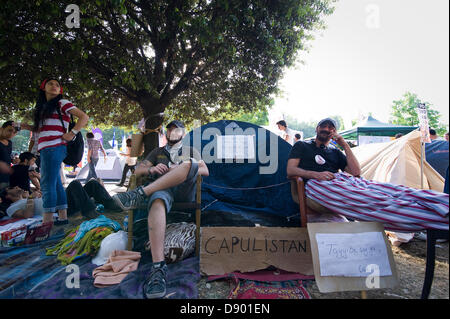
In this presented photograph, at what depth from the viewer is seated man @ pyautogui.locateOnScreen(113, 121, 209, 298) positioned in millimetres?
1695

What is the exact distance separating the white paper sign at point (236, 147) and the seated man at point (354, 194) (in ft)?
3.61

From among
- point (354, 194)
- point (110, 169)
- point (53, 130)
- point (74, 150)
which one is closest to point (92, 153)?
point (110, 169)

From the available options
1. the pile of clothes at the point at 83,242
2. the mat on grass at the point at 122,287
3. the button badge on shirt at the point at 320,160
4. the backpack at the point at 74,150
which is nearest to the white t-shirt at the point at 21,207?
the backpack at the point at 74,150

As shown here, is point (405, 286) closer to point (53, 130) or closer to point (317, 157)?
point (317, 157)

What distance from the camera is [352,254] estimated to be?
62.6 inches

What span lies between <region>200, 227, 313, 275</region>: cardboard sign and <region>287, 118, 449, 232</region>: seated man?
0.40 metres

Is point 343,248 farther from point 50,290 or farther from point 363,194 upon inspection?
point 50,290

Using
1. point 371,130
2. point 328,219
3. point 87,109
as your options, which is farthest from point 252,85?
point 371,130

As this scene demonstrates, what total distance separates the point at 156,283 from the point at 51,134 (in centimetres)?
235

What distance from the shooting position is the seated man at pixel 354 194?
143 centimetres
